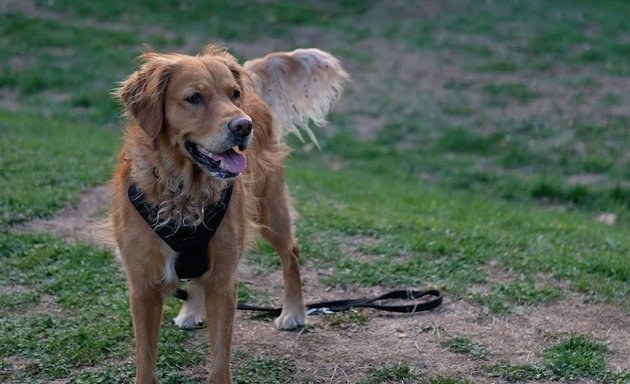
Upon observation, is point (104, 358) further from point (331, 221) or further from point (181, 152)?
point (331, 221)

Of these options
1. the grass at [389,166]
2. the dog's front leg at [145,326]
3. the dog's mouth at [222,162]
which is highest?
the dog's mouth at [222,162]

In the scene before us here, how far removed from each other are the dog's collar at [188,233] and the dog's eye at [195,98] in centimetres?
50

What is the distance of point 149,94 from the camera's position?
476 cm

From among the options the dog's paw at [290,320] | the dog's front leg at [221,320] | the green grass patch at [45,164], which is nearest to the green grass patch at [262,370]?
the dog's front leg at [221,320]

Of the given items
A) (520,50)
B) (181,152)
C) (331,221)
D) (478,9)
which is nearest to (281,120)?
(331,221)

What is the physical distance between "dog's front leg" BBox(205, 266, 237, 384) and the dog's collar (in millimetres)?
122

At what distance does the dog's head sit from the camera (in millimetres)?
4574

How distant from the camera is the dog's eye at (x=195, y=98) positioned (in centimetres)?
474

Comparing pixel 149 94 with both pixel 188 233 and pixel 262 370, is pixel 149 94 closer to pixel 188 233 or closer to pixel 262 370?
pixel 188 233

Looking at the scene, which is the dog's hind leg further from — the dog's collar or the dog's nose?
the dog's nose

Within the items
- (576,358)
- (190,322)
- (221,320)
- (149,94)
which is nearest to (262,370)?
(221,320)

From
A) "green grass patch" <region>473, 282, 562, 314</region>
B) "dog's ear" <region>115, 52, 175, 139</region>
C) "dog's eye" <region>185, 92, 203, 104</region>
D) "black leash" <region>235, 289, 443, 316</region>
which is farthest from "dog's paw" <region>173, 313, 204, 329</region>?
"green grass patch" <region>473, 282, 562, 314</region>

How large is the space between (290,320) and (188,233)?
1471mm

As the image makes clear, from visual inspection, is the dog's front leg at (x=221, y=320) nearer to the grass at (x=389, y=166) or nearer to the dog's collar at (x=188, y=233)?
the dog's collar at (x=188, y=233)
